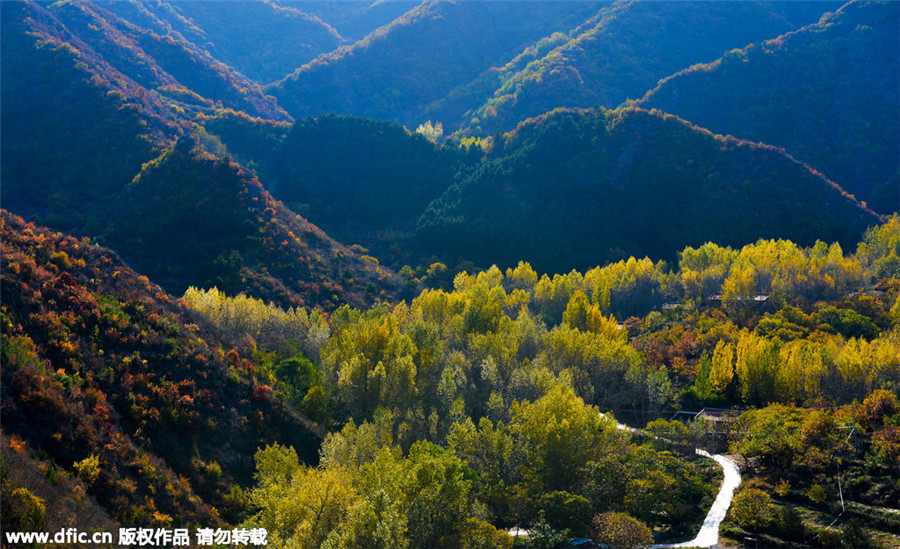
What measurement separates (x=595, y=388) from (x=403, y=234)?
87.0 metres

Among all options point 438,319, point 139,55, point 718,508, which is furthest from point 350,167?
point 718,508

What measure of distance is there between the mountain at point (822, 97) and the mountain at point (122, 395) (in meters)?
156

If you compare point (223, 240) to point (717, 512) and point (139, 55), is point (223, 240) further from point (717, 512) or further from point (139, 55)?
point (139, 55)

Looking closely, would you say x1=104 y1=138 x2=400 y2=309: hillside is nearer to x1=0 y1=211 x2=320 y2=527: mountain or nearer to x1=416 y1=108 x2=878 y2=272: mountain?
x1=416 y1=108 x2=878 y2=272: mountain

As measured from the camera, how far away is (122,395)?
41344 millimetres

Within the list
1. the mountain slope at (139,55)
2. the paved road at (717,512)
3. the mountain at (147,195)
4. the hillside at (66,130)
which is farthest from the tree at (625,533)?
the mountain slope at (139,55)

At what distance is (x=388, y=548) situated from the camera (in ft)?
102

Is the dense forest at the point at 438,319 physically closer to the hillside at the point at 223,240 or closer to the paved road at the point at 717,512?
the hillside at the point at 223,240

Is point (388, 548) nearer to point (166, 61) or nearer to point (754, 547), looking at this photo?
point (754, 547)

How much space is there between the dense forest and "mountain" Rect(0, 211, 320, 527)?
8.3 inches

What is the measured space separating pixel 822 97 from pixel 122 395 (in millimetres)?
191798

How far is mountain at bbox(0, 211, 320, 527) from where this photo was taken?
34281mm

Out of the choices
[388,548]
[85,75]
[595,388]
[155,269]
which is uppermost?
[85,75]

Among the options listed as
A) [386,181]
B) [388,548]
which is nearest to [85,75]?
[386,181]
